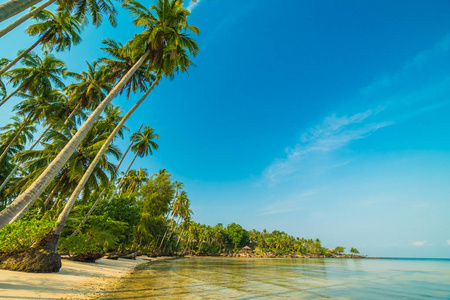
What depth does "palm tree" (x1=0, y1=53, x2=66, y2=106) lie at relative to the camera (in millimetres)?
18125

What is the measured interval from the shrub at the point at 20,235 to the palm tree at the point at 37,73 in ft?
47.4

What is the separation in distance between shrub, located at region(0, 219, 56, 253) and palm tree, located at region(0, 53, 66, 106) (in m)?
14.4

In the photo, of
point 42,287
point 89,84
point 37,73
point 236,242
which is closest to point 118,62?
point 89,84

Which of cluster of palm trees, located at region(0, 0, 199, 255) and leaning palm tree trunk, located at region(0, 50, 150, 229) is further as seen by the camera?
cluster of palm trees, located at region(0, 0, 199, 255)

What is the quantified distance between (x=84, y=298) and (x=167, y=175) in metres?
33.7

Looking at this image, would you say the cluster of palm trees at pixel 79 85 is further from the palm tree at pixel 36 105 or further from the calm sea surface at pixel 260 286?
the calm sea surface at pixel 260 286

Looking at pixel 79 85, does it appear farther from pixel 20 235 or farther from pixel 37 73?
pixel 20 235

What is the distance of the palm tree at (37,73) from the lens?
18.1 meters

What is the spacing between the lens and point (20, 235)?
957 centimetres

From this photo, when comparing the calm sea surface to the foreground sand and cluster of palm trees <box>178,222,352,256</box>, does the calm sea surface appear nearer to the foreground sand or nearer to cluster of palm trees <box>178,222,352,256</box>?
the foreground sand

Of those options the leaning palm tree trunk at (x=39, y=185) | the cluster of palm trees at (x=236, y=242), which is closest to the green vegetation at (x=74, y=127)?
the leaning palm tree trunk at (x=39, y=185)

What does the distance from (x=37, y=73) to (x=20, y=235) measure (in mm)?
16414

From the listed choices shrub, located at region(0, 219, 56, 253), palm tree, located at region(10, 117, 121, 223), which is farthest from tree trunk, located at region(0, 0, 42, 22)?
palm tree, located at region(10, 117, 121, 223)

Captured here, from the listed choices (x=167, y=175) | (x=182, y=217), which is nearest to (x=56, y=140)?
(x=167, y=175)
